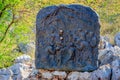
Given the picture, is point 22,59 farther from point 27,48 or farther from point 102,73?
point 102,73

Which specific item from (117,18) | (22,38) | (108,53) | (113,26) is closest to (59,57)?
(108,53)

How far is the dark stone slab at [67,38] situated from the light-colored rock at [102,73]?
13cm

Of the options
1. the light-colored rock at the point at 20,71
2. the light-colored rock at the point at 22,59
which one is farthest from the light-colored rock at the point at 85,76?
the light-colored rock at the point at 22,59

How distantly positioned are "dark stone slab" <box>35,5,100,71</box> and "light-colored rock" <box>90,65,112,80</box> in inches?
5.2

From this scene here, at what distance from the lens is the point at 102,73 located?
29.1ft

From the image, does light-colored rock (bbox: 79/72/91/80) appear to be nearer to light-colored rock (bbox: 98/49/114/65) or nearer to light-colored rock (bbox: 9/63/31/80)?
light-colored rock (bbox: 98/49/114/65)

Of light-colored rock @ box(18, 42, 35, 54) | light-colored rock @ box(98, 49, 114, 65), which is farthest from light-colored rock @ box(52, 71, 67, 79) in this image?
light-colored rock @ box(18, 42, 35, 54)

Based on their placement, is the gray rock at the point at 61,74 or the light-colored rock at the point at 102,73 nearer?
the light-colored rock at the point at 102,73

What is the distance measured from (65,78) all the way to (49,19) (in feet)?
3.83

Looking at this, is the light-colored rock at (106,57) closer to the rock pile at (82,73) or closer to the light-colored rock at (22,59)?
the rock pile at (82,73)

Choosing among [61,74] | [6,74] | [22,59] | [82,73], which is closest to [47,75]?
[61,74]

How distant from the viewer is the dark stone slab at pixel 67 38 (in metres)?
9.05

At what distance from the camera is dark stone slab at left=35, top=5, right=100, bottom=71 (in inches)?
356

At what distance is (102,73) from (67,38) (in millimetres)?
962
